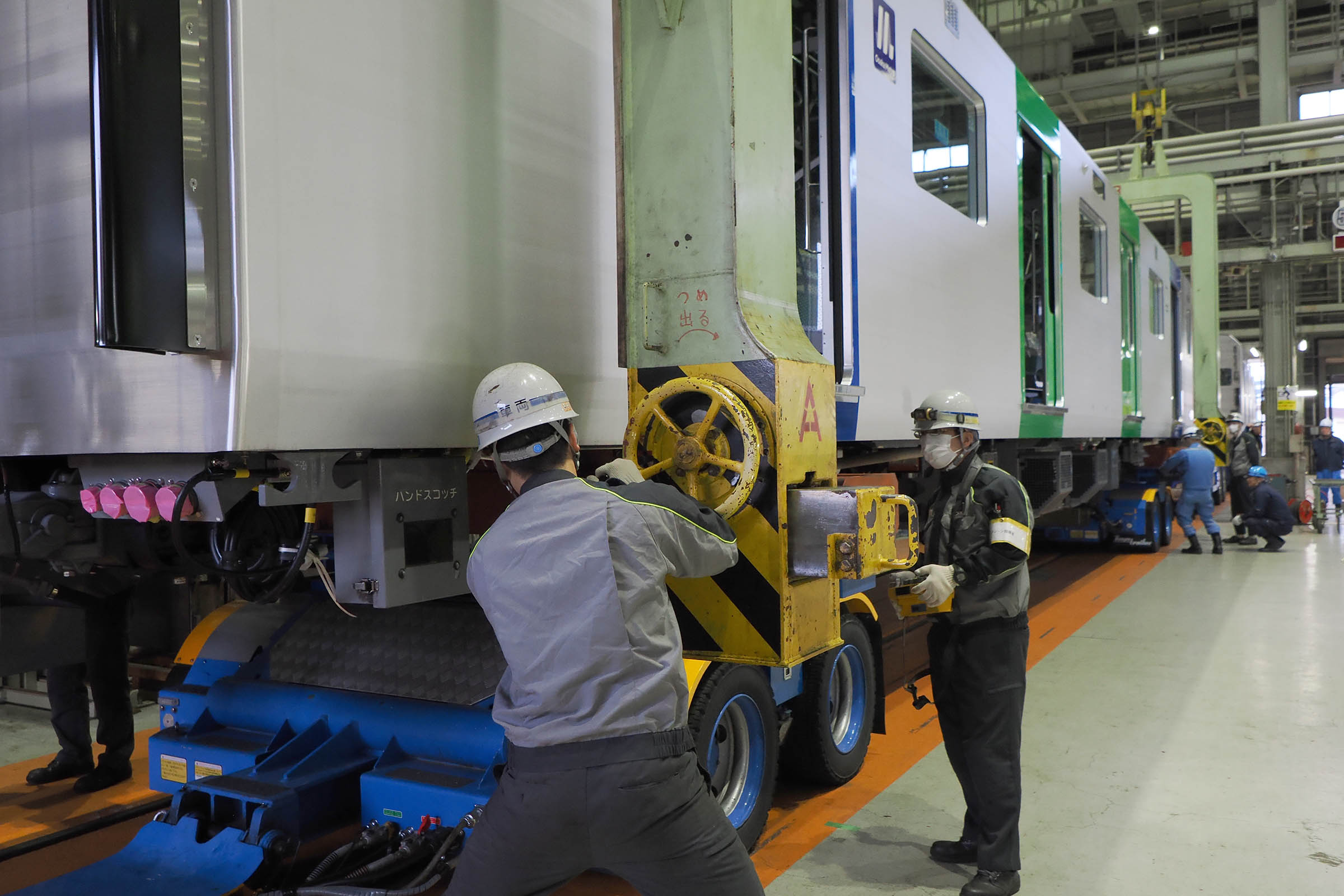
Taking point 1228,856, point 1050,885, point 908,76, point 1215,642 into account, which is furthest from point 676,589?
point 1215,642

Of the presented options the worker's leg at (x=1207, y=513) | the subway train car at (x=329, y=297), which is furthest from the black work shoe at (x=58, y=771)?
the worker's leg at (x=1207, y=513)

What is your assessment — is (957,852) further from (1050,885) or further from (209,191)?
(209,191)

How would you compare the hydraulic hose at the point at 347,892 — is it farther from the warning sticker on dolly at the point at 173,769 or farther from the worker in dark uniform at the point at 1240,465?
the worker in dark uniform at the point at 1240,465

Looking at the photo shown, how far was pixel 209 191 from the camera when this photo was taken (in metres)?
2.01

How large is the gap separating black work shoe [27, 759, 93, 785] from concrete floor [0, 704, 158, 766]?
0.23 m

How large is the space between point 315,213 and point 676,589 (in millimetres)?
1539

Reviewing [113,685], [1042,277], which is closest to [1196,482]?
[1042,277]

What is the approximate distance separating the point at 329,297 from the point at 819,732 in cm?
250

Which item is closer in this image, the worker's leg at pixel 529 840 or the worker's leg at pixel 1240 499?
the worker's leg at pixel 529 840

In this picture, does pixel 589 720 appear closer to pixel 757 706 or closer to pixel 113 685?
pixel 757 706

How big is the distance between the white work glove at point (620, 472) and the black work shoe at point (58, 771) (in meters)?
2.99

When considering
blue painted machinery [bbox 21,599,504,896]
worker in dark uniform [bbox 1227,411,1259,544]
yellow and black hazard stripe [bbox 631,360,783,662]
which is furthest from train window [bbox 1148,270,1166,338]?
blue painted machinery [bbox 21,599,504,896]

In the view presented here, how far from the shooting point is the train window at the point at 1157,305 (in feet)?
35.0

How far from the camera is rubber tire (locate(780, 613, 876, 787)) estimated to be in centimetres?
374
